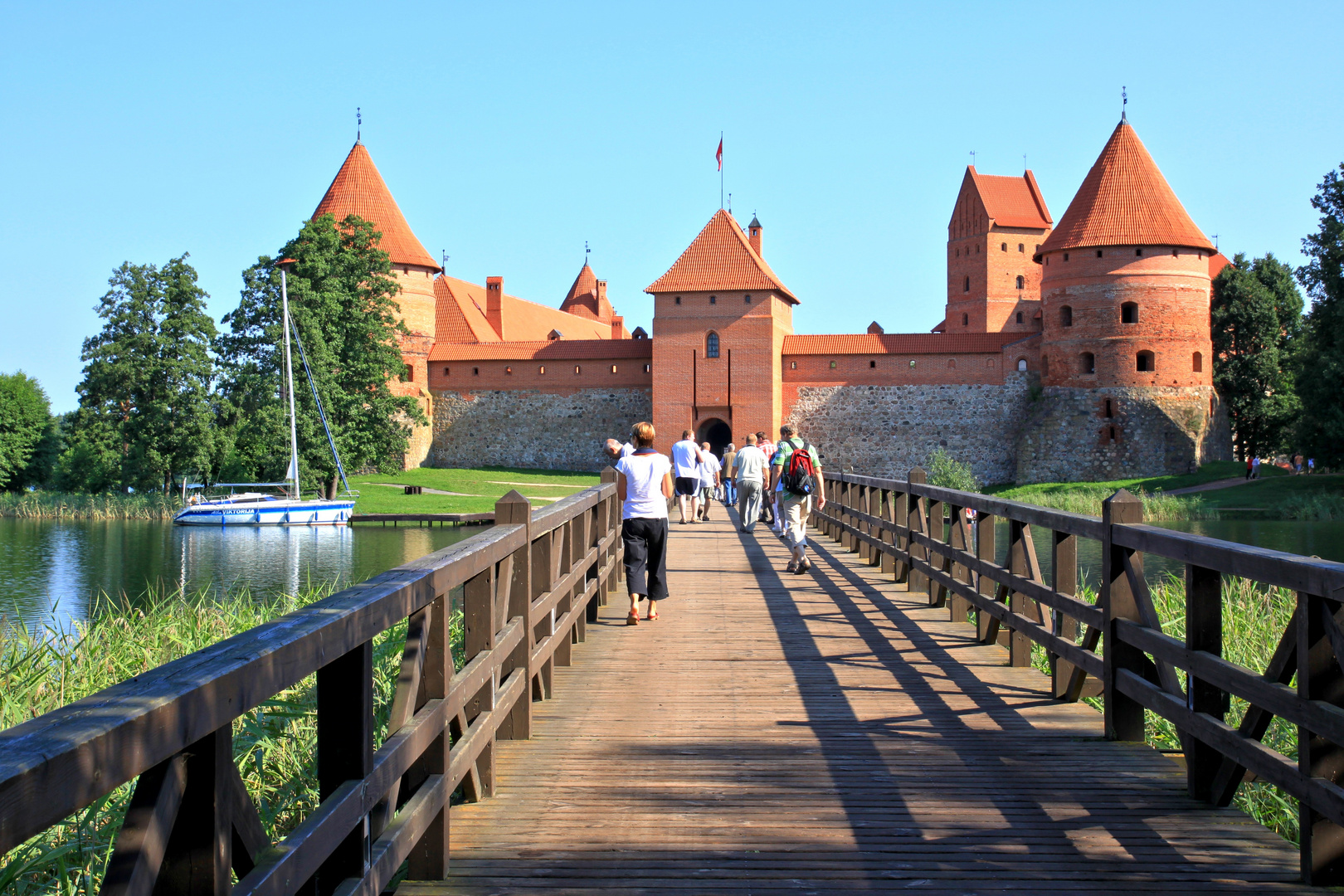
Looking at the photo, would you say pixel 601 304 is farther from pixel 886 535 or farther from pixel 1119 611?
pixel 1119 611

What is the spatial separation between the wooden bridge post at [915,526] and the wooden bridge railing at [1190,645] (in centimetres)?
128

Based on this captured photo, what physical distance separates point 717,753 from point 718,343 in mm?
32824

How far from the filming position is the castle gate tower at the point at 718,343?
36375 mm

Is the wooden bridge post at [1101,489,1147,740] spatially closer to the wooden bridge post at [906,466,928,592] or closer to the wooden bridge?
the wooden bridge

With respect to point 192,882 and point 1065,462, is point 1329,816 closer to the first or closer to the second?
point 192,882

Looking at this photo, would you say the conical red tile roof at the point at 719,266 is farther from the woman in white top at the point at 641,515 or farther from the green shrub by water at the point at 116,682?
the woman in white top at the point at 641,515

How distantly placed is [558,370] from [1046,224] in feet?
80.4

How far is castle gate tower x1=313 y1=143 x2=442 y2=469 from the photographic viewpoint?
3856cm

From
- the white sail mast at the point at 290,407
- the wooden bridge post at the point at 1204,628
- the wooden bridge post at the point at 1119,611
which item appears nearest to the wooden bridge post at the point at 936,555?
the wooden bridge post at the point at 1119,611

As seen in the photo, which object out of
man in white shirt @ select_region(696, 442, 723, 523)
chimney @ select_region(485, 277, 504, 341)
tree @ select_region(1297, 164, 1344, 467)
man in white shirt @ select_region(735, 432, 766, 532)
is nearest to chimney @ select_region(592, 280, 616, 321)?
chimney @ select_region(485, 277, 504, 341)

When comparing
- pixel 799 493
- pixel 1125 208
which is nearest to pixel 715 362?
pixel 1125 208

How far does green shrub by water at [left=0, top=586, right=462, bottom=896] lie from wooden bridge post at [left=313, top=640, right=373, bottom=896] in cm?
154

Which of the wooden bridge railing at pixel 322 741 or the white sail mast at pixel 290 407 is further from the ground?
the white sail mast at pixel 290 407

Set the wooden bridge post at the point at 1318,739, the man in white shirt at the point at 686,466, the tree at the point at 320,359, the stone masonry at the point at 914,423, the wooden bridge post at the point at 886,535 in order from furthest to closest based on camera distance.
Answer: the stone masonry at the point at 914,423 < the tree at the point at 320,359 < the man in white shirt at the point at 686,466 < the wooden bridge post at the point at 886,535 < the wooden bridge post at the point at 1318,739
